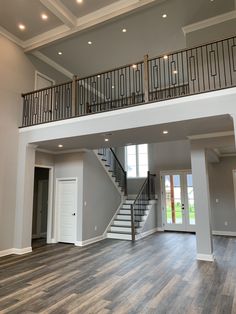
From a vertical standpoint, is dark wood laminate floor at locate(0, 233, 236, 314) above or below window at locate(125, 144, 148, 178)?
below

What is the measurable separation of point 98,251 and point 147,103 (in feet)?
13.7

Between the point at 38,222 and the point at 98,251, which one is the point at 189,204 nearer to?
the point at 98,251

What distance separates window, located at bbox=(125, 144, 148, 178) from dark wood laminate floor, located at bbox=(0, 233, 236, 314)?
482 cm

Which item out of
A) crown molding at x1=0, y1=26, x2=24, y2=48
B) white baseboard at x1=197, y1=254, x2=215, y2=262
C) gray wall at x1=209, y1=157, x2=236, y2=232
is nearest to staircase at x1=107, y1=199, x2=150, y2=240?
gray wall at x1=209, y1=157, x2=236, y2=232

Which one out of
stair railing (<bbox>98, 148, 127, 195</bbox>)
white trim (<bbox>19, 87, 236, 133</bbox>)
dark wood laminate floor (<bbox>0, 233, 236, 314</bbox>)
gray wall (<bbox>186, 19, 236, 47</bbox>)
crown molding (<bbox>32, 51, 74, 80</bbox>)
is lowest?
dark wood laminate floor (<bbox>0, 233, 236, 314</bbox>)

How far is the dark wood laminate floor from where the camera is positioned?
11.1 feet

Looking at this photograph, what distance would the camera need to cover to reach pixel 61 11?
20.2 feet

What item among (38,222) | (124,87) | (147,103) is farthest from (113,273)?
(124,87)

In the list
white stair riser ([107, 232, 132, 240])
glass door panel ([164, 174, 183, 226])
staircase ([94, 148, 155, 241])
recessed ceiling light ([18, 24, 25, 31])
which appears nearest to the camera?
recessed ceiling light ([18, 24, 25, 31])

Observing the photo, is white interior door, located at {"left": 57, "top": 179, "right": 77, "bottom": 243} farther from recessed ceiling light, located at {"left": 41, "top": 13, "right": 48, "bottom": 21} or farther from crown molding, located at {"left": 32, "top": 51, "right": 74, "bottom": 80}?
recessed ceiling light, located at {"left": 41, "top": 13, "right": 48, "bottom": 21}

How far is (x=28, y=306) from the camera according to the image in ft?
11.2

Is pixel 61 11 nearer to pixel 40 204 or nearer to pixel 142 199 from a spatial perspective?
pixel 40 204

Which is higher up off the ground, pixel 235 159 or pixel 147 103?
pixel 147 103

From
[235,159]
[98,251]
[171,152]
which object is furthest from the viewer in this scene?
[171,152]
